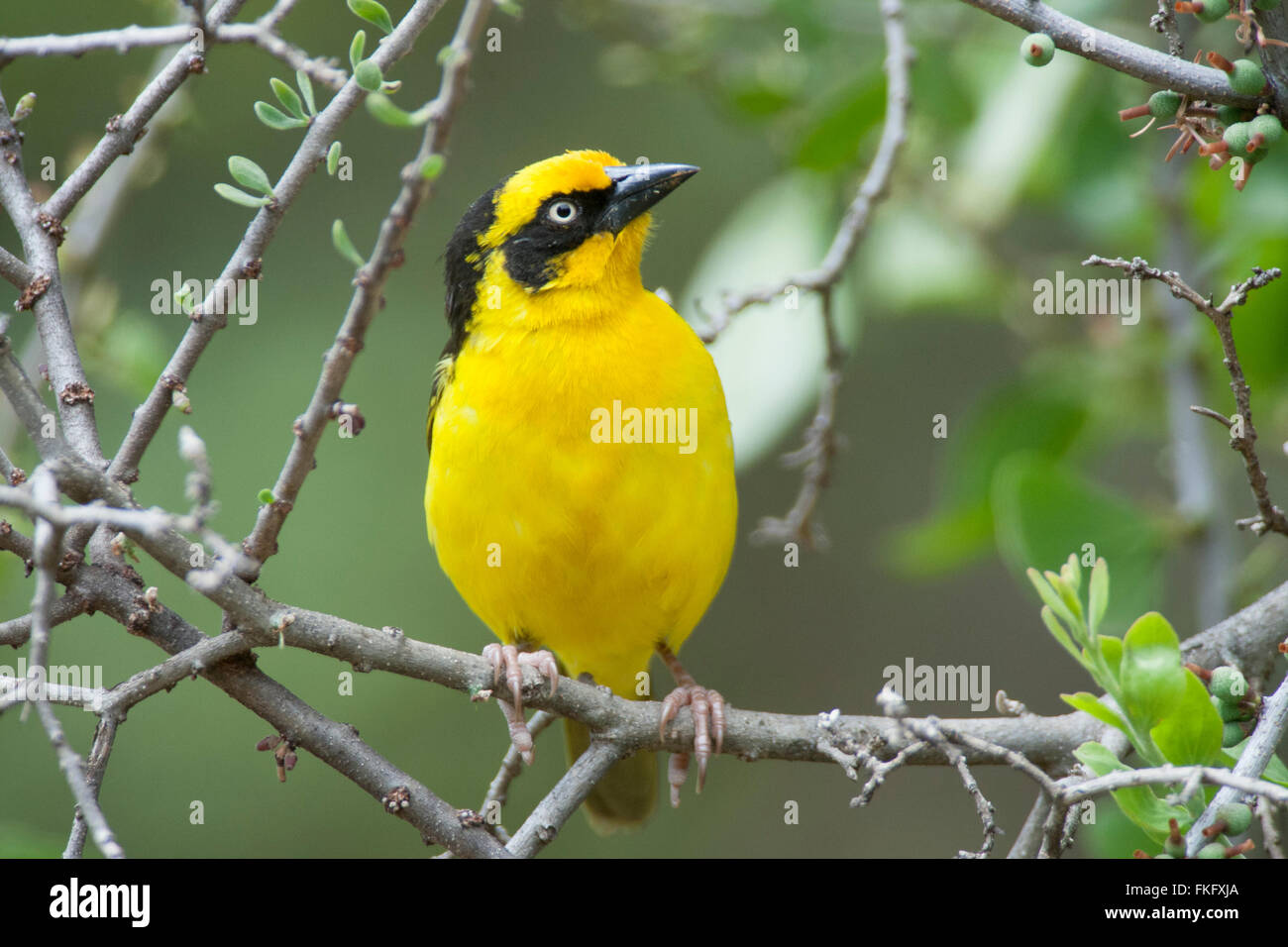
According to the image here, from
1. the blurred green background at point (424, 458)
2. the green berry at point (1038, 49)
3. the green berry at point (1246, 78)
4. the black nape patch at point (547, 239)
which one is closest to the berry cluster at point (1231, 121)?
the green berry at point (1246, 78)

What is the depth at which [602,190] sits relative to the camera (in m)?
3.79

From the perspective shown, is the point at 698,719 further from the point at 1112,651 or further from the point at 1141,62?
the point at 1141,62

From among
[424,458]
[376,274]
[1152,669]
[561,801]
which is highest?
[424,458]

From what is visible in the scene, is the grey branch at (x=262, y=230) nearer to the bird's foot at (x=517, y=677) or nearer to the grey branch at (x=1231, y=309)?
the bird's foot at (x=517, y=677)

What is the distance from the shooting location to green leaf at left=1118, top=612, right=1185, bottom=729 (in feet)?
6.43

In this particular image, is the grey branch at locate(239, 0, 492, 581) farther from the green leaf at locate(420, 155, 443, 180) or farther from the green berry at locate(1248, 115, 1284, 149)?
the green berry at locate(1248, 115, 1284, 149)

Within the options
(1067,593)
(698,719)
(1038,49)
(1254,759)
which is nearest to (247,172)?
(1038,49)

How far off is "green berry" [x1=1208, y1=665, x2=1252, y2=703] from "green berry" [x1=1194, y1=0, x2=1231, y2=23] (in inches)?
6.8

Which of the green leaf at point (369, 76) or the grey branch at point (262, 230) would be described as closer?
the green leaf at point (369, 76)

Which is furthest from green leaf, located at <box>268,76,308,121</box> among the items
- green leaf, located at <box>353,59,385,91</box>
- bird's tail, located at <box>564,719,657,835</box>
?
bird's tail, located at <box>564,719,657,835</box>

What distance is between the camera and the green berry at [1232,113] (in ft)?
7.17

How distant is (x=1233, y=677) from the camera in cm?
216

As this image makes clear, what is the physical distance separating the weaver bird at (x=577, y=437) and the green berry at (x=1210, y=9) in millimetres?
1719

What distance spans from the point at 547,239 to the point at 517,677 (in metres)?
1.58
